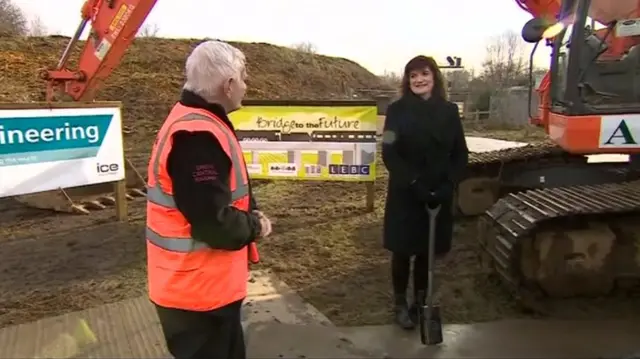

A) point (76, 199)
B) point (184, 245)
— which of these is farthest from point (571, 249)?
point (76, 199)

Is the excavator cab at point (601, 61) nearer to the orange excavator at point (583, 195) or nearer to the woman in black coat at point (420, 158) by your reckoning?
the orange excavator at point (583, 195)

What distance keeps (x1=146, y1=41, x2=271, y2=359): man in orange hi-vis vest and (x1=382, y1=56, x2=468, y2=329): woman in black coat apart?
1.69 metres

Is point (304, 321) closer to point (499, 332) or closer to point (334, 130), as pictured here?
point (499, 332)

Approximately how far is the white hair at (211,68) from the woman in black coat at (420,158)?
1.82 meters

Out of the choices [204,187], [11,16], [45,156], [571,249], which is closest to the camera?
[204,187]

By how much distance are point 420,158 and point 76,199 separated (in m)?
6.10

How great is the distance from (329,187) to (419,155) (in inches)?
224

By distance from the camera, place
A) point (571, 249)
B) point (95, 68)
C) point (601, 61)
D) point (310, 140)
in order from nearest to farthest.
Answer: point (571, 249) < point (601, 61) < point (310, 140) < point (95, 68)

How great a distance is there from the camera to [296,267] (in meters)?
5.71

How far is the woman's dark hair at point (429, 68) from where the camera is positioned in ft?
13.3

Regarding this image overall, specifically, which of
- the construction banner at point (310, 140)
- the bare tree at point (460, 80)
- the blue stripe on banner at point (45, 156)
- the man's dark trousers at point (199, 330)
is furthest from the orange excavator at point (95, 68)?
the bare tree at point (460, 80)

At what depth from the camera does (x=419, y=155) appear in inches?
162

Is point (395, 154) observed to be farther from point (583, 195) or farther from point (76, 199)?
point (76, 199)

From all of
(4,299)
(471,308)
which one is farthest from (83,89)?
(471,308)
